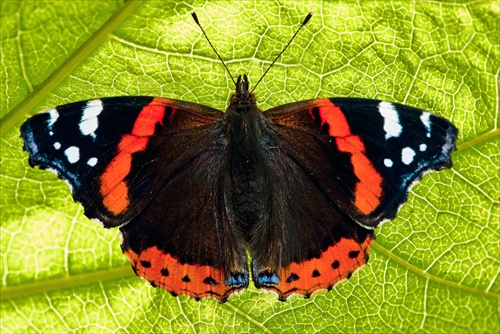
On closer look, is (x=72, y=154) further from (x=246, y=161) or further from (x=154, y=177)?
(x=246, y=161)

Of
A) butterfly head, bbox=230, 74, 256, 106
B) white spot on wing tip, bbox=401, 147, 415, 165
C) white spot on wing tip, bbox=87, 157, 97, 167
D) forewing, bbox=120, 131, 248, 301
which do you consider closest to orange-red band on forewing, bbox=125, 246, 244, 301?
forewing, bbox=120, 131, 248, 301

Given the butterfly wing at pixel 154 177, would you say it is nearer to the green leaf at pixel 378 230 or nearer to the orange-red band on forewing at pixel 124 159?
the orange-red band on forewing at pixel 124 159

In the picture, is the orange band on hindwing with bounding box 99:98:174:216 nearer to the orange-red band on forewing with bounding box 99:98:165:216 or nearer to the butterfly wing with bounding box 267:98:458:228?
the orange-red band on forewing with bounding box 99:98:165:216

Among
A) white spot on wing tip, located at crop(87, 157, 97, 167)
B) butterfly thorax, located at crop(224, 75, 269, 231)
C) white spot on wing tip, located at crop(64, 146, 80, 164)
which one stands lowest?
butterfly thorax, located at crop(224, 75, 269, 231)

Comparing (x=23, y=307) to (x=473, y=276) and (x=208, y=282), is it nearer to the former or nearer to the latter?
(x=208, y=282)

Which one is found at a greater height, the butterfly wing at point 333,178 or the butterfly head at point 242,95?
the butterfly head at point 242,95

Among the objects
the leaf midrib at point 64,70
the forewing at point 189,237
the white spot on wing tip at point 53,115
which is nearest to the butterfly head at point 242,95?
the forewing at point 189,237

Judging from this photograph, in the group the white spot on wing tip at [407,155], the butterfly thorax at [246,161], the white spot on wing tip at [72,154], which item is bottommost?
the butterfly thorax at [246,161]

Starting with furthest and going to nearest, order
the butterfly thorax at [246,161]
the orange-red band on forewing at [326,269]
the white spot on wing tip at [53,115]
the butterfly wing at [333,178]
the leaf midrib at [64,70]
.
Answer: the butterfly thorax at [246,161] < the leaf midrib at [64,70] < the orange-red band on forewing at [326,269] < the butterfly wing at [333,178] < the white spot on wing tip at [53,115]
